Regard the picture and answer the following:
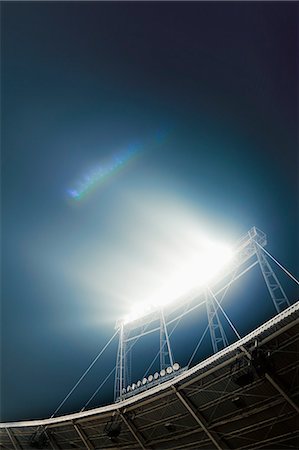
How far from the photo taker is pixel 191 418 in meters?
19.9

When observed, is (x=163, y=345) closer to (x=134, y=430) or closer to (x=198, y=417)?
(x=134, y=430)

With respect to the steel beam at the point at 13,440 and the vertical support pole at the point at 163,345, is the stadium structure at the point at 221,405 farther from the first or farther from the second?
the steel beam at the point at 13,440

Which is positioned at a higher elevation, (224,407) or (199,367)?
(199,367)

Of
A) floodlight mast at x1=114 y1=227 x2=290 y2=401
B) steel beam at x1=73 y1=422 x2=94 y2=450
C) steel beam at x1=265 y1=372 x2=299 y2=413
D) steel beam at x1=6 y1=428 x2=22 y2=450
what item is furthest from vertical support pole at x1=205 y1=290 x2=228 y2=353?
steel beam at x1=6 y1=428 x2=22 y2=450

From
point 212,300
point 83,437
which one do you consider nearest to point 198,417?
point 212,300

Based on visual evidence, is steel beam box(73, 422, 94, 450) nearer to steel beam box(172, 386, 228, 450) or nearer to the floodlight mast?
the floodlight mast

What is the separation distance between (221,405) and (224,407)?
0.58 ft

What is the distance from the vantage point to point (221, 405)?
1861cm

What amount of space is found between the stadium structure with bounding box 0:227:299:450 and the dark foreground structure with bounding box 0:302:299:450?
4cm

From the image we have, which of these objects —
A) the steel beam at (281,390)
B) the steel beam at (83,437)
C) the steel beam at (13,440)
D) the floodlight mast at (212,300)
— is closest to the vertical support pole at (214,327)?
the floodlight mast at (212,300)

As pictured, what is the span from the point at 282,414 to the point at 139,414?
29.6ft

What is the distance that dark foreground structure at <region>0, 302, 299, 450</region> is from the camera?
15.8 meters

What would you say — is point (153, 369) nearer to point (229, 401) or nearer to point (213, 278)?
point (213, 278)

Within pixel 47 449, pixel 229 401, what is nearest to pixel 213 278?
pixel 229 401
